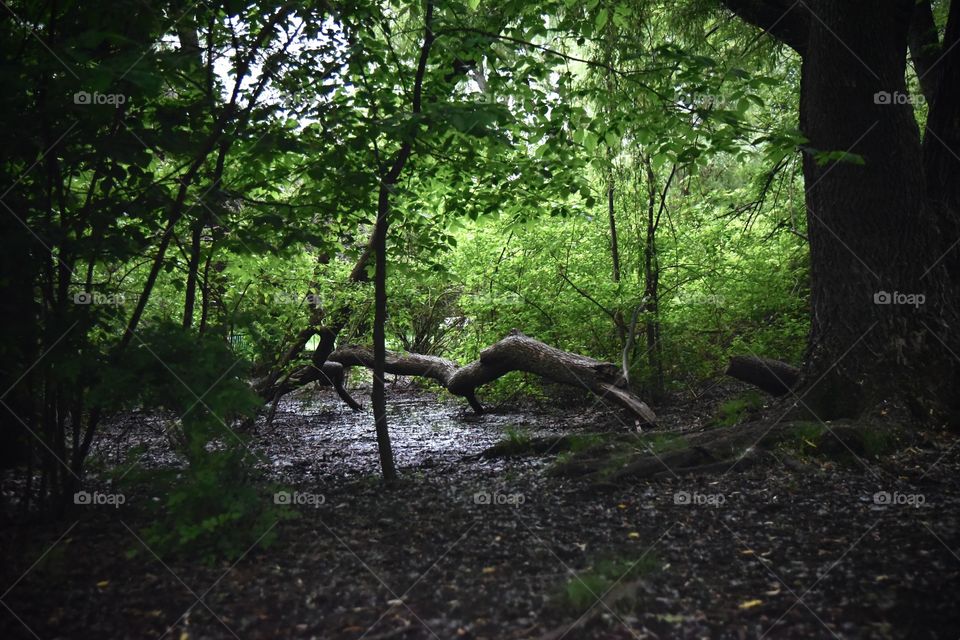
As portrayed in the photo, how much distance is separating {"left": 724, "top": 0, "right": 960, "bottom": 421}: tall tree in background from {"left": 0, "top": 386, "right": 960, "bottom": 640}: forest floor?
58 centimetres

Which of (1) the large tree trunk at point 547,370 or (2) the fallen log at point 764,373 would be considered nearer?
(2) the fallen log at point 764,373

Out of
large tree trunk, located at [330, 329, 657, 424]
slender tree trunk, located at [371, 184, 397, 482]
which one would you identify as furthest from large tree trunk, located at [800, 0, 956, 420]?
slender tree trunk, located at [371, 184, 397, 482]

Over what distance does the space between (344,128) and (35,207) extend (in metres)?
1.66

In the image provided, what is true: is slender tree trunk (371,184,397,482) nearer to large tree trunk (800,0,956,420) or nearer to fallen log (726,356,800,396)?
large tree trunk (800,0,956,420)

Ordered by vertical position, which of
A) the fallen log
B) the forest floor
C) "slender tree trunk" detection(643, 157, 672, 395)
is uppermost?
"slender tree trunk" detection(643, 157, 672, 395)

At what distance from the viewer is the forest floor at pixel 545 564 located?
8.50 ft

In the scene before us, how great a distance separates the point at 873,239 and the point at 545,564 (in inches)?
141

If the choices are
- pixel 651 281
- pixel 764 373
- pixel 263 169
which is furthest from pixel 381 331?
pixel 651 281

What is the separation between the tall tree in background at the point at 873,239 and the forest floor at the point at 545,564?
1.90 feet

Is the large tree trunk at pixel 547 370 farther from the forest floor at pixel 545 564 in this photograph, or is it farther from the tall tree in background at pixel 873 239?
the forest floor at pixel 545 564

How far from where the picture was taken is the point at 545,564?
10.4ft

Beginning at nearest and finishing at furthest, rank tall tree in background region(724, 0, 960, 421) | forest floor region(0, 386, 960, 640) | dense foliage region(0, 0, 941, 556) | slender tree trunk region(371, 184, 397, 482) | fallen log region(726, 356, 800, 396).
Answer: forest floor region(0, 386, 960, 640), dense foliage region(0, 0, 941, 556), slender tree trunk region(371, 184, 397, 482), tall tree in background region(724, 0, 960, 421), fallen log region(726, 356, 800, 396)

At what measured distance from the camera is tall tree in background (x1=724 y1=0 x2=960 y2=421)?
4793 millimetres

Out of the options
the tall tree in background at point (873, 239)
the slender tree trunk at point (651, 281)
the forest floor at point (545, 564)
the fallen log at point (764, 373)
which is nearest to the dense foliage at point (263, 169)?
the slender tree trunk at point (651, 281)
